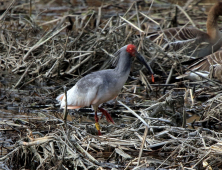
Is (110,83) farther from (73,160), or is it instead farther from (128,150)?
(73,160)

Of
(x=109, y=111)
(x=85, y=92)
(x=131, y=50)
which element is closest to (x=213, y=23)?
(x=109, y=111)

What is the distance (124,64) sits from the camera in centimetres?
523

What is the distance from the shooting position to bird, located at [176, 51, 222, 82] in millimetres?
Answer: 7070


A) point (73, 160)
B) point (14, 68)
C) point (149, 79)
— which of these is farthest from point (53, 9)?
point (73, 160)

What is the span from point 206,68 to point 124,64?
9.02 ft

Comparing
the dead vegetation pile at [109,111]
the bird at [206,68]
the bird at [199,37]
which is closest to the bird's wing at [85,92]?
the dead vegetation pile at [109,111]

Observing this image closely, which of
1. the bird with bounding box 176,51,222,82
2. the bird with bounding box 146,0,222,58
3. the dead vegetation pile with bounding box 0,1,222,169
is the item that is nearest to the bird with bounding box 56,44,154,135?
the dead vegetation pile with bounding box 0,1,222,169

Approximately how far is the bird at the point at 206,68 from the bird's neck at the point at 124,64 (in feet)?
6.71

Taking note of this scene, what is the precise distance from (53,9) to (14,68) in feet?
16.6

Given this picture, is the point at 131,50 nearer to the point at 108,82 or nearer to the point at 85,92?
the point at 108,82

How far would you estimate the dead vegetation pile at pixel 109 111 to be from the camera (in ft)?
13.3

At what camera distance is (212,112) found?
5.35 metres

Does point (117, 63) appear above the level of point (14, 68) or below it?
above

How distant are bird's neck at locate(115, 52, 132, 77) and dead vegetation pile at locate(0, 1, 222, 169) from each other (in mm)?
578
